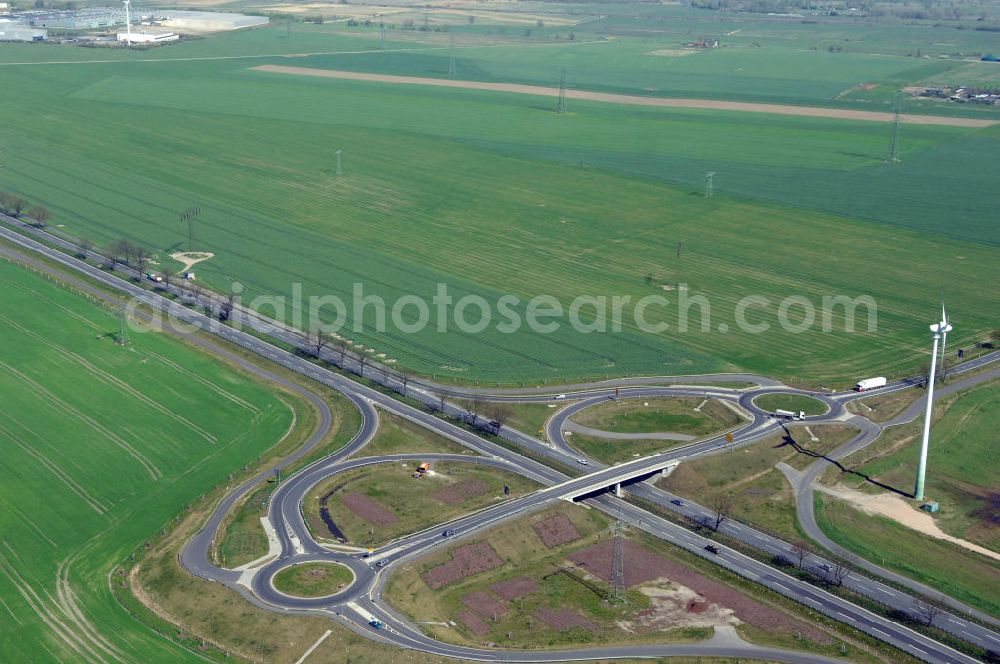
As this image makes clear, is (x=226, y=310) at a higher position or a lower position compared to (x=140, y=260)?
lower

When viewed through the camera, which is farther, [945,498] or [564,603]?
[945,498]

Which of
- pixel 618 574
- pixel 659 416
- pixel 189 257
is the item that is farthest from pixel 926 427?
pixel 189 257

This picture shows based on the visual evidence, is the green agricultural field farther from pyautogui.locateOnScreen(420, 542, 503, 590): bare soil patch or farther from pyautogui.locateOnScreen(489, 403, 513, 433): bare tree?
pyautogui.locateOnScreen(420, 542, 503, 590): bare soil patch

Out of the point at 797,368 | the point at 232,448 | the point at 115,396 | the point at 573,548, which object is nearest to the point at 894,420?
the point at 797,368

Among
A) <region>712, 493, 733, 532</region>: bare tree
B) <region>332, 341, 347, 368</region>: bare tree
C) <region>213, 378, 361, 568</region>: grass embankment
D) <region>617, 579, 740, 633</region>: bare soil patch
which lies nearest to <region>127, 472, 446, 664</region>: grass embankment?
<region>213, 378, 361, 568</region>: grass embankment

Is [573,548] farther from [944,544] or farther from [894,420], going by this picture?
[894,420]

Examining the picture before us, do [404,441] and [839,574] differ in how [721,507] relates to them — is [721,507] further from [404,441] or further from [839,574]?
[404,441]
